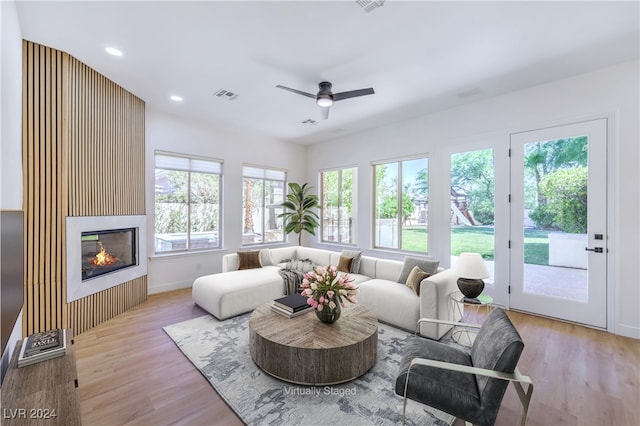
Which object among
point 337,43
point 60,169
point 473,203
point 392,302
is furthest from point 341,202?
point 60,169

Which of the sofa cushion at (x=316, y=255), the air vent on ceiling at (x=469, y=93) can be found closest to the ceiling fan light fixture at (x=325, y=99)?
the air vent on ceiling at (x=469, y=93)

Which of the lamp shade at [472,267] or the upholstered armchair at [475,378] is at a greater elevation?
the lamp shade at [472,267]

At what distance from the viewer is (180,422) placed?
6.19ft

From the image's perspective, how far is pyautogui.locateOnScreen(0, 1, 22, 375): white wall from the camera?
192 cm

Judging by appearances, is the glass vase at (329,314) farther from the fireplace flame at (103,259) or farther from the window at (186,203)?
the window at (186,203)

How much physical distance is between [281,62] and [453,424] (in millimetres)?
3672

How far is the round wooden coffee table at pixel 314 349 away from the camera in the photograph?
2.21 metres

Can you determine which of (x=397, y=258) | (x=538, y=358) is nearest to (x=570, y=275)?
(x=538, y=358)

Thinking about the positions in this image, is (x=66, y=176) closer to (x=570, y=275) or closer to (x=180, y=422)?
(x=180, y=422)

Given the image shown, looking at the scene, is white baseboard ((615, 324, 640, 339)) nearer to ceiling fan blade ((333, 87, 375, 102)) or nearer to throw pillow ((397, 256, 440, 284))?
throw pillow ((397, 256, 440, 284))

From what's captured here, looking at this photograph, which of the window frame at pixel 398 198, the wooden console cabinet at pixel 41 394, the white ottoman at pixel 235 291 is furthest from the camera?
the window frame at pixel 398 198

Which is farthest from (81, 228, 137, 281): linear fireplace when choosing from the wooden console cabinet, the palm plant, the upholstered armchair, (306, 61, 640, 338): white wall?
(306, 61, 640, 338): white wall

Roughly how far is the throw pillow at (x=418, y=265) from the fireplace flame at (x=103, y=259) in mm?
4075

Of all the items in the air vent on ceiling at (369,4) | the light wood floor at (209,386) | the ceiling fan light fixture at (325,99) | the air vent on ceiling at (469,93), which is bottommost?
the light wood floor at (209,386)
